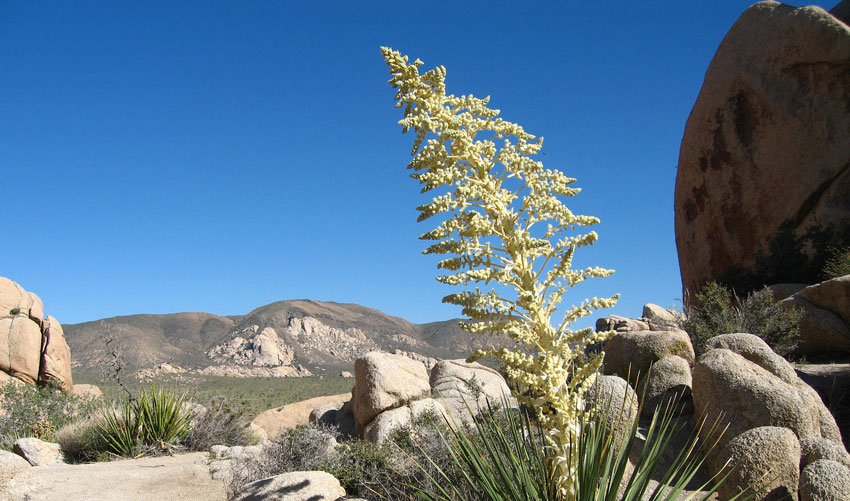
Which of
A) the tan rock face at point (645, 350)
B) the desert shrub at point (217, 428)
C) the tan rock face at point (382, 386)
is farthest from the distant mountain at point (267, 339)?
the tan rock face at point (645, 350)

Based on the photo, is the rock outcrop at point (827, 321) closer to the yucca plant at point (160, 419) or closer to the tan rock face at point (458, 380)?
the tan rock face at point (458, 380)

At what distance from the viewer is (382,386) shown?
45.1 ft

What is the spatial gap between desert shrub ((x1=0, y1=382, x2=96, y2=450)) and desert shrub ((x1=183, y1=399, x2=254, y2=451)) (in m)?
3.96

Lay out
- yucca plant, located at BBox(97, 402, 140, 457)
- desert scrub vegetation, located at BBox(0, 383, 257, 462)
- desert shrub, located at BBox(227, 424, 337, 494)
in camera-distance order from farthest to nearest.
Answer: desert scrub vegetation, located at BBox(0, 383, 257, 462)
yucca plant, located at BBox(97, 402, 140, 457)
desert shrub, located at BBox(227, 424, 337, 494)

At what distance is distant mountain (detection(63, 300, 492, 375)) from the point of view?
6044 cm

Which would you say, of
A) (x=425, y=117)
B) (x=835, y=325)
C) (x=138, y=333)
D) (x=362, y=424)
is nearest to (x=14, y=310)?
(x=362, y=424)

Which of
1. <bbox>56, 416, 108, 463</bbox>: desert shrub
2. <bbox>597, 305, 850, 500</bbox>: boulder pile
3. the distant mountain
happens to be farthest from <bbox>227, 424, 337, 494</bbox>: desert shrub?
the distant mountain

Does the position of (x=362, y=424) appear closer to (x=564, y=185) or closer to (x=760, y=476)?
(x=760, y=476)

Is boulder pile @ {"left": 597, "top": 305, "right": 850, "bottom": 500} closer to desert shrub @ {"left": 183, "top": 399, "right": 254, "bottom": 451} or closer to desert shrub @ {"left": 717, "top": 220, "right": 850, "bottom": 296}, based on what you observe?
desert shrub @ {"left": 183, "top": 399, "right": 254, "bottom": 451}

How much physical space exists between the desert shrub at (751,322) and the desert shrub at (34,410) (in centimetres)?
1585

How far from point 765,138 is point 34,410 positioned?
24771mm

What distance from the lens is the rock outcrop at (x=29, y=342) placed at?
19.3 metres

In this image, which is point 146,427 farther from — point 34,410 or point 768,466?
point 768,466

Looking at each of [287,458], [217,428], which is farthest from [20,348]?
[287,458]
